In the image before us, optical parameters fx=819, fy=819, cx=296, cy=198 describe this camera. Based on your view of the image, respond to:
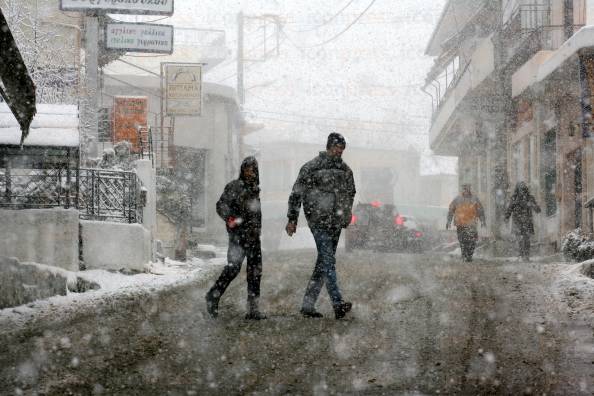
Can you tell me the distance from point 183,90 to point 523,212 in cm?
1310

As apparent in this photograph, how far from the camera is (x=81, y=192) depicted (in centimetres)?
1443

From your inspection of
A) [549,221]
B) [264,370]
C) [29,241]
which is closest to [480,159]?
[549,221]

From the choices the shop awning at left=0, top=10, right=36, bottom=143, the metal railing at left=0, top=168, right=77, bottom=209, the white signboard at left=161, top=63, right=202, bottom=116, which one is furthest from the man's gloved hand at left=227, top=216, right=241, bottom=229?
the white signboard at left=161, top=63, right=202, bottom=116

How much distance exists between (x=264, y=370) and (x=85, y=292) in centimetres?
641

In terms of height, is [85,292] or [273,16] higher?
[273,16]

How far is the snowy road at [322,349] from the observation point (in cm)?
529

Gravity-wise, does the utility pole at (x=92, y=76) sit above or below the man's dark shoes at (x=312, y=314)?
above

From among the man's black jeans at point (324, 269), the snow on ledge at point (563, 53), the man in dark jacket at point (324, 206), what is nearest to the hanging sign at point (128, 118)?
the snow on ledge at point (563, 53)

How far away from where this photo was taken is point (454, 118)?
2967 cm

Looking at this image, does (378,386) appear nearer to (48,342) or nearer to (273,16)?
(48,342)

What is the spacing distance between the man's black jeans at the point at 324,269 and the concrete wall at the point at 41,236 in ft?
17.7

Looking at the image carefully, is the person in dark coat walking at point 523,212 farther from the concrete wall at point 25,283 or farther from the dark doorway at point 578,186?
the concrete wall at point 25,283

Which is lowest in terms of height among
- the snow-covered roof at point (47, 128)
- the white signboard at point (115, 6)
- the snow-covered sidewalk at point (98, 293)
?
the snow-covered sidewalk at point (98, 293)

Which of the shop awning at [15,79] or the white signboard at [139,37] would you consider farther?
the white signboard at [139,37]
